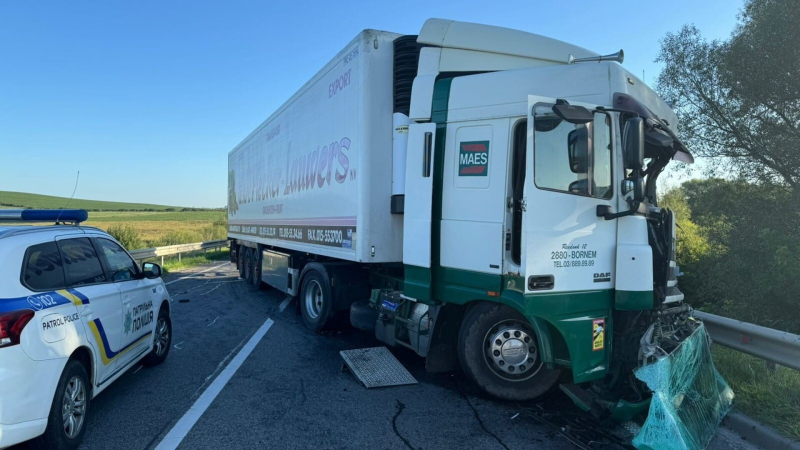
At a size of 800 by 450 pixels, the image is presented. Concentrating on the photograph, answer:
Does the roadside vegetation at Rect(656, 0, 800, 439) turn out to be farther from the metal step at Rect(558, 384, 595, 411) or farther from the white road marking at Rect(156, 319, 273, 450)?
the white road marking at Rect(156, 319, 273, 450)

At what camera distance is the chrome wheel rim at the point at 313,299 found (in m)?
7.77

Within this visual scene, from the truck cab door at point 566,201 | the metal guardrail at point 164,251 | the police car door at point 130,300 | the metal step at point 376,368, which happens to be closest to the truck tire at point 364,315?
the metal step at point 376,368

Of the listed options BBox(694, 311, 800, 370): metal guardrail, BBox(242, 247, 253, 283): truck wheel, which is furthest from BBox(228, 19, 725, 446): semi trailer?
BBox(242, 247, 253, 283): truck wheel

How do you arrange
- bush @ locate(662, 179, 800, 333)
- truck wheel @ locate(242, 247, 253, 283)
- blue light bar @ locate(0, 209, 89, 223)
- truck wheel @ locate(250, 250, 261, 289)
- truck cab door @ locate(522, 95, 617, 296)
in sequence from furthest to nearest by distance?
truck wheel @ locate(242, 247, 253, 283), truck wheel @ locate(250, 250, 261, 289), bush @ locate(662, 179, 800, 333), blue light bar @ locate(0, 209, 89, 223), truck cab door @ locate(522, 95, 617, 296)

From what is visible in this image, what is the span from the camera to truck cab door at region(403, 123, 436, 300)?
16.6ft

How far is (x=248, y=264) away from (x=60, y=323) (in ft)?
34.9

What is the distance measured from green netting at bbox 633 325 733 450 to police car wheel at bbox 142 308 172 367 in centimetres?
515

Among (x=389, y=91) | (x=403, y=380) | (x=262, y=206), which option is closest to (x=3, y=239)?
(x=403, y=380)

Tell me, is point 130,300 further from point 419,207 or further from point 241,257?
point 241,257

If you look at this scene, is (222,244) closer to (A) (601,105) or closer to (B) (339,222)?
(B) (339,222)

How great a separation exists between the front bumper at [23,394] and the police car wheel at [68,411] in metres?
0.09

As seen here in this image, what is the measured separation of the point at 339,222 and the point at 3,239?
383cm

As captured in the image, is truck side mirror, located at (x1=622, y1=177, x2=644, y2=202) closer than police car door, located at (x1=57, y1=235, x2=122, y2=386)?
No

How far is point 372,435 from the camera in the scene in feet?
13.1
